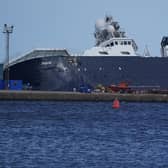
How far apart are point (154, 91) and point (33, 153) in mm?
51219

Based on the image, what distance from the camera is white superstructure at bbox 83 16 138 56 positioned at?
312 feet

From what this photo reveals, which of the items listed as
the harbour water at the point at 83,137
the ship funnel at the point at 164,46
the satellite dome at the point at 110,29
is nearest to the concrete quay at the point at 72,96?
the harbour water at the point at 83,137

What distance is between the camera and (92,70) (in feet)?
303

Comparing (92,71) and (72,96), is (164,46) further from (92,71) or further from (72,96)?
(72,96)

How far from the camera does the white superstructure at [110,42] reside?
312 feet

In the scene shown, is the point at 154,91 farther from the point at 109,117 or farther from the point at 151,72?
the point at 109,117

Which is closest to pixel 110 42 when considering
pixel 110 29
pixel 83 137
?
pixel 110 29

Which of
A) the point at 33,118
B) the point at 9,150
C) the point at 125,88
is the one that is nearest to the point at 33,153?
the point at 9,150

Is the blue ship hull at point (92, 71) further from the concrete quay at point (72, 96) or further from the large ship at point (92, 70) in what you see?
the concrete quay at point (72, 96)

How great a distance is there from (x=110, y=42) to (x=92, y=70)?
5038mm

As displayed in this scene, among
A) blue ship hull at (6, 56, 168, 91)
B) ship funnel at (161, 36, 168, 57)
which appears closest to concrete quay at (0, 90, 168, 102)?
blue ship hull at (6, 56, 168, 91)

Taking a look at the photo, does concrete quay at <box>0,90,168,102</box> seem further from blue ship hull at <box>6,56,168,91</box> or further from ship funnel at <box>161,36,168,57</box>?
ship funnel at <box>161,36,168,57</box>

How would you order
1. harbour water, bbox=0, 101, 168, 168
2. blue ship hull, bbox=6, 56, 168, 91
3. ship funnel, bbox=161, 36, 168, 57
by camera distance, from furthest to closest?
ship funnel, bbox=161, 36, 168, 57 → blue ship hull, bbox=6, 56, 168, 91 → harbour water, bbox=0, 101, 168, 168

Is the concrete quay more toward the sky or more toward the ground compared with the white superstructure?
more toward the ground
